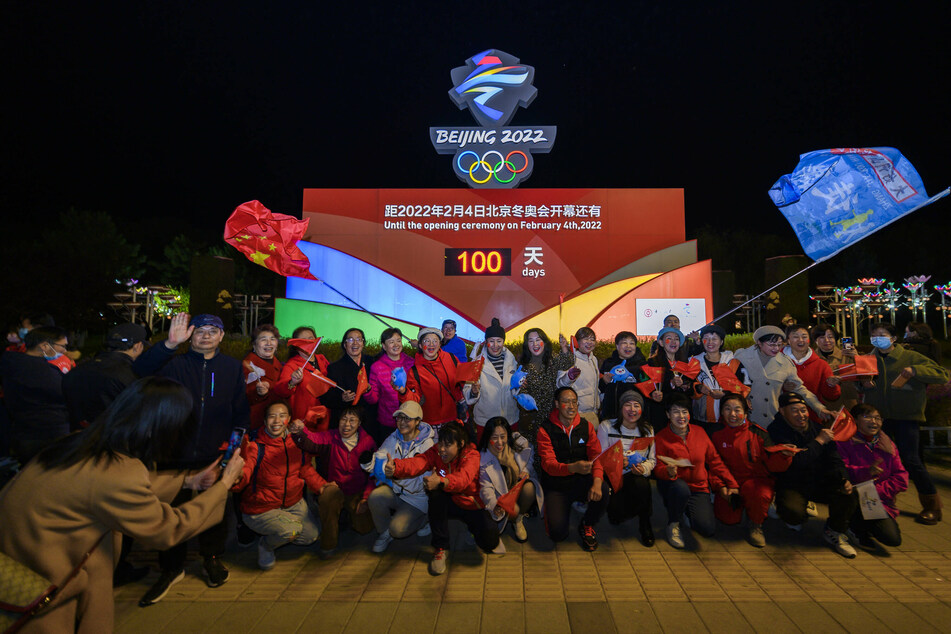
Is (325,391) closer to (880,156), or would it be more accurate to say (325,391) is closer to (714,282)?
(880,156)

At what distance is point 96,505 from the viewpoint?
1.92 meters

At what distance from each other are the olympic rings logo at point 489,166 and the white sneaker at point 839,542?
1147cm

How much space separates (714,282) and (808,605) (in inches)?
558

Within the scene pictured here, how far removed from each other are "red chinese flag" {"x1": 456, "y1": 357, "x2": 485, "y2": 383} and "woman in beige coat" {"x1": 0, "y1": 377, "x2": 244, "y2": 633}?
3186 mm

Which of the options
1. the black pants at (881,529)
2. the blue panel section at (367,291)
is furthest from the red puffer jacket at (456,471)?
the blue panel section at (367,291)

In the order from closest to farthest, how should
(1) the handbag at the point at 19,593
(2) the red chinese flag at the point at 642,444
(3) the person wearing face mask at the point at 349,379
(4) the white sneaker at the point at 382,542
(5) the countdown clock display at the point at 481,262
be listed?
(1) the handbag at the point at 19,593 < (4) the white sneaker at the point at 382,542 < (2) the red chinese flag at the point at 642,444 < (3) the person wearing face mask at the point at 349,379 < (5) the countdown clock display at the point at 481,262

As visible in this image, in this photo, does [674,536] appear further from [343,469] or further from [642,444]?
[343,469]

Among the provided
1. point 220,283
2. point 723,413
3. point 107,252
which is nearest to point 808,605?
point 723,413

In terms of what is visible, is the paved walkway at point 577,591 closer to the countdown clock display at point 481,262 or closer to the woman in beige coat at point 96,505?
the woman in beige coat at point 96,505

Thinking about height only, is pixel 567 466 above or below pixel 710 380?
below

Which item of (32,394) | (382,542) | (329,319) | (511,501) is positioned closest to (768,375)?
(511,501)

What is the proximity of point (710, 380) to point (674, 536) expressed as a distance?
1557 millimetres

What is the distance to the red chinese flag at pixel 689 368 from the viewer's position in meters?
5.21

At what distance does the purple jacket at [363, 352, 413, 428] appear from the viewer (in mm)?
5270
